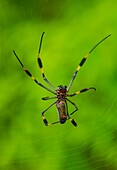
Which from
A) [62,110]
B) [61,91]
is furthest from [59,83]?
[62,110]

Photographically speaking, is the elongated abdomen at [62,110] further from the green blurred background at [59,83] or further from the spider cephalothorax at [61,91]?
the green blurred background at [59,83]

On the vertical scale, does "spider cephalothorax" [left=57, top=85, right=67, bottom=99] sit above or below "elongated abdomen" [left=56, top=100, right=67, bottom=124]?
above

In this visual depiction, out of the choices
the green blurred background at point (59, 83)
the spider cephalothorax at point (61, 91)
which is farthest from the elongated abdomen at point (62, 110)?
the green blurred background at point (59, 83)

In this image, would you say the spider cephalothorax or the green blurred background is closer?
the spider cephalothorax

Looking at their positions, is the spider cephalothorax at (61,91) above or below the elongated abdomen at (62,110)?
above

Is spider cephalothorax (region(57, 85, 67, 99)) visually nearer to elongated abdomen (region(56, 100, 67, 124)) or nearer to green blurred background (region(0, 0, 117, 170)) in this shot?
elongated abdomen (region(56, 100, 67, 124))

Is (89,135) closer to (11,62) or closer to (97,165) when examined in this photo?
(97,165)

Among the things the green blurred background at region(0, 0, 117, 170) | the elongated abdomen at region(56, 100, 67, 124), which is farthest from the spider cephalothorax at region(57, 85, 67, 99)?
the green blurred background at region(0, 0, 117, 170)
